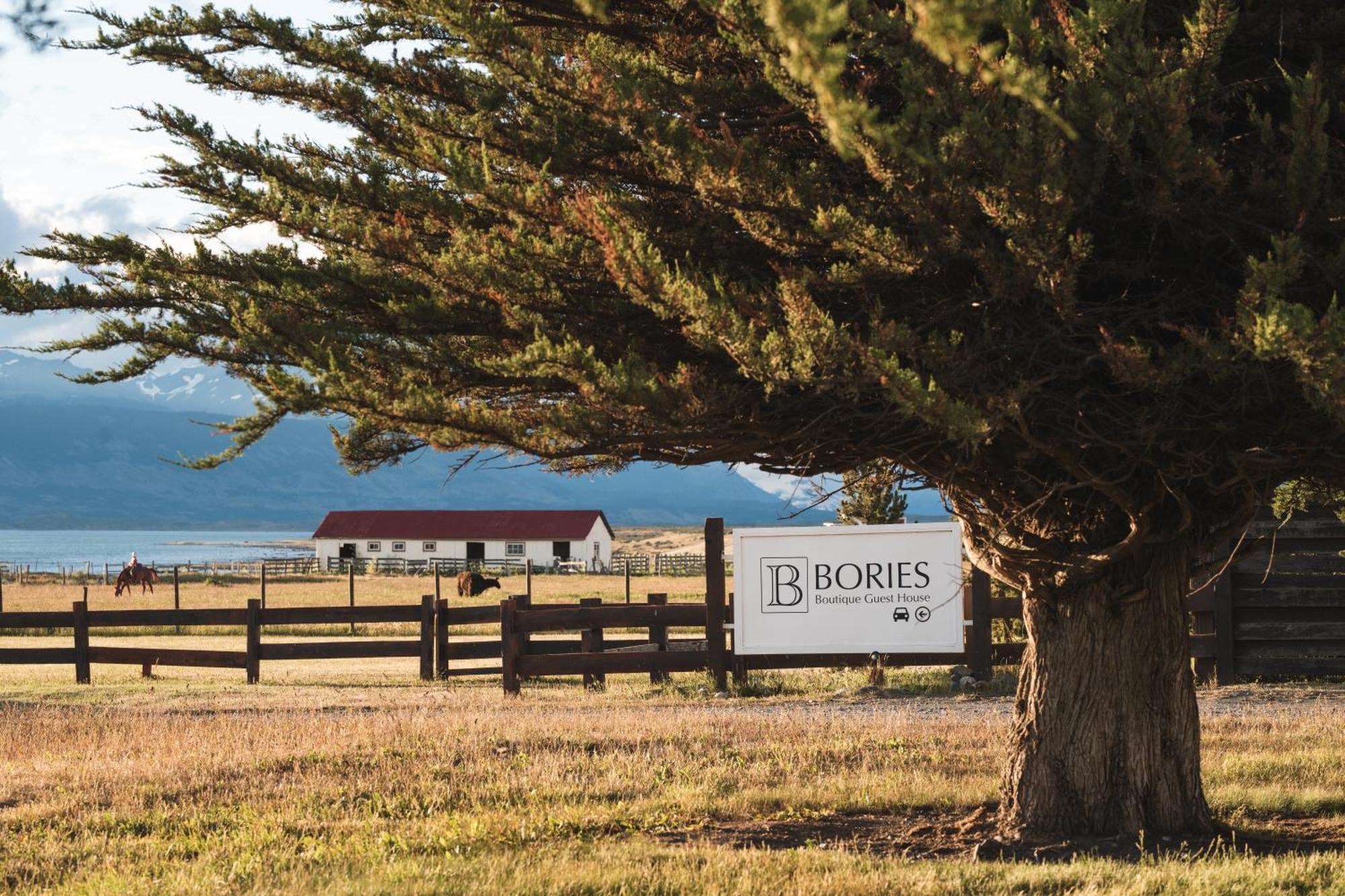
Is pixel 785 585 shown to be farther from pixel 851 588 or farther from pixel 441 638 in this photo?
pixel 441 638

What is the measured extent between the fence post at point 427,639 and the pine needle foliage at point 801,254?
1183 centimetres

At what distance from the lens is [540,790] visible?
960cm

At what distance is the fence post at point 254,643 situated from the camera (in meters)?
20.2

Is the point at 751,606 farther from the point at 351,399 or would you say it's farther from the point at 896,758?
the point at 351,399

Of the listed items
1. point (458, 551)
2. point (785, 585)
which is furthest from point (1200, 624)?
point (458, 551)

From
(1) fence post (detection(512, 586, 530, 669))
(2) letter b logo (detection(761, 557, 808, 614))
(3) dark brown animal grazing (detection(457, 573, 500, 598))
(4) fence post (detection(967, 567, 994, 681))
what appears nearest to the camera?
(2) letter b logo (detection(761, 557, 808, 614))

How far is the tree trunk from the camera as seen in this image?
330 inches

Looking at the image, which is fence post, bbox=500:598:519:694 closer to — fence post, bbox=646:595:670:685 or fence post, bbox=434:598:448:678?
fence post, bbox=646:595:670:685

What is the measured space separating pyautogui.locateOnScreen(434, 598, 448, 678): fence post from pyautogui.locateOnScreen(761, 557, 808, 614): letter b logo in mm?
5684

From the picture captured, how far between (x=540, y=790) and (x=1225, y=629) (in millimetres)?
10864

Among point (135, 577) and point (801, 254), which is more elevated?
point (801, 254)

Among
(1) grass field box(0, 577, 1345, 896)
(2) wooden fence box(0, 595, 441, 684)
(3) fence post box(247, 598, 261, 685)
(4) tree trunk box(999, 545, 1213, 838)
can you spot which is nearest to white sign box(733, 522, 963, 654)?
(1) grass field box(0, 577, 1345, 896)

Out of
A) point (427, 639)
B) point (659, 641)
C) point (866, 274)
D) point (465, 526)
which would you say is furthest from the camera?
point (465, 526)

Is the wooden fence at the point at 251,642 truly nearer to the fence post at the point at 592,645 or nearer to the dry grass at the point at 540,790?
the fence post at the point at 592,645
